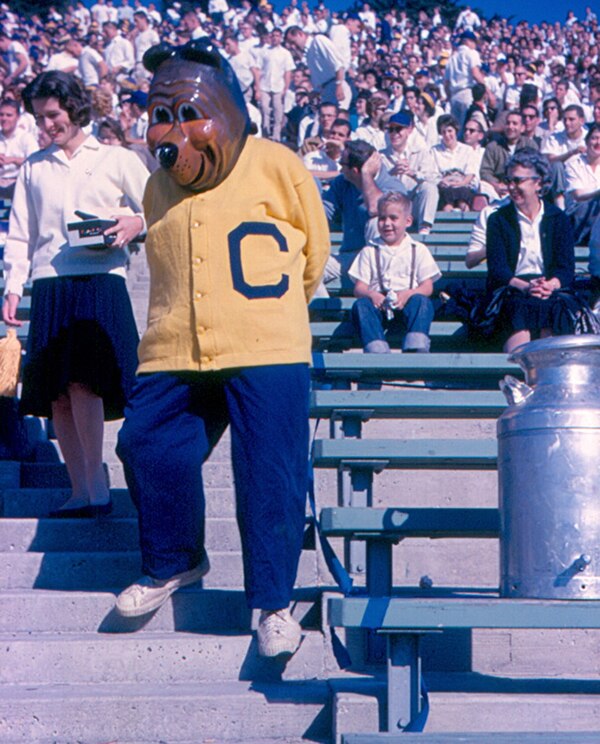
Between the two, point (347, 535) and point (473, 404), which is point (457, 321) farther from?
point (347, 535)

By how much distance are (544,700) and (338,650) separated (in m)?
0.63

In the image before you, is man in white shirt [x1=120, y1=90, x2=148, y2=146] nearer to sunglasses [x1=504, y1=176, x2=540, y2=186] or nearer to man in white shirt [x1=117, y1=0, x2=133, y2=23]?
sunglasses [x1=504, y1=176, x2=540, y2=186]

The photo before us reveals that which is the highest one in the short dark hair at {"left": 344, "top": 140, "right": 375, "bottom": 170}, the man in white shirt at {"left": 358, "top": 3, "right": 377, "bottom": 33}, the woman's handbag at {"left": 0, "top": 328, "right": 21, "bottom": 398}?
the man in white shirt at {"left": 358, "top": 3, "right": 377, "bottom": 33}

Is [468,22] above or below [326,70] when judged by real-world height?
above

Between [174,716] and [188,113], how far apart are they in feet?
5.44

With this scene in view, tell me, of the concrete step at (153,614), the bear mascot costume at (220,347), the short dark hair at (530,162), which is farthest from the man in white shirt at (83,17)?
the concrete step at (153,614)

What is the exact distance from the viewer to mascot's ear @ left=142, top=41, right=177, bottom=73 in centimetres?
375

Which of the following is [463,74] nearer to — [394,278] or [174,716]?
[394,278]

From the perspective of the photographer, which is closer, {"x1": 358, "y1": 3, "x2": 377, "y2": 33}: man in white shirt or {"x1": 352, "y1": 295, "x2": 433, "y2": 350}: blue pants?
{"x1": 352, "y1": 295, "x2": 433, "y2": 350}: blue pants

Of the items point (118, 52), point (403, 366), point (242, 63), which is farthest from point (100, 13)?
point (403, 366)

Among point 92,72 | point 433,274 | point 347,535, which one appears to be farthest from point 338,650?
point 92,72

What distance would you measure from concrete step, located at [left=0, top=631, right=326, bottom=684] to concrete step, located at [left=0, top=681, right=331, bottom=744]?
223mm

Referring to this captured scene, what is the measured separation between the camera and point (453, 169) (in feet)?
33.2

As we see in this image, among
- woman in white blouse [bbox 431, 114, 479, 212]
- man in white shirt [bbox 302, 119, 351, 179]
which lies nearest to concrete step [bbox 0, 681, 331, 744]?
man in white shirt [bbox 302, 119, 351, 179]
